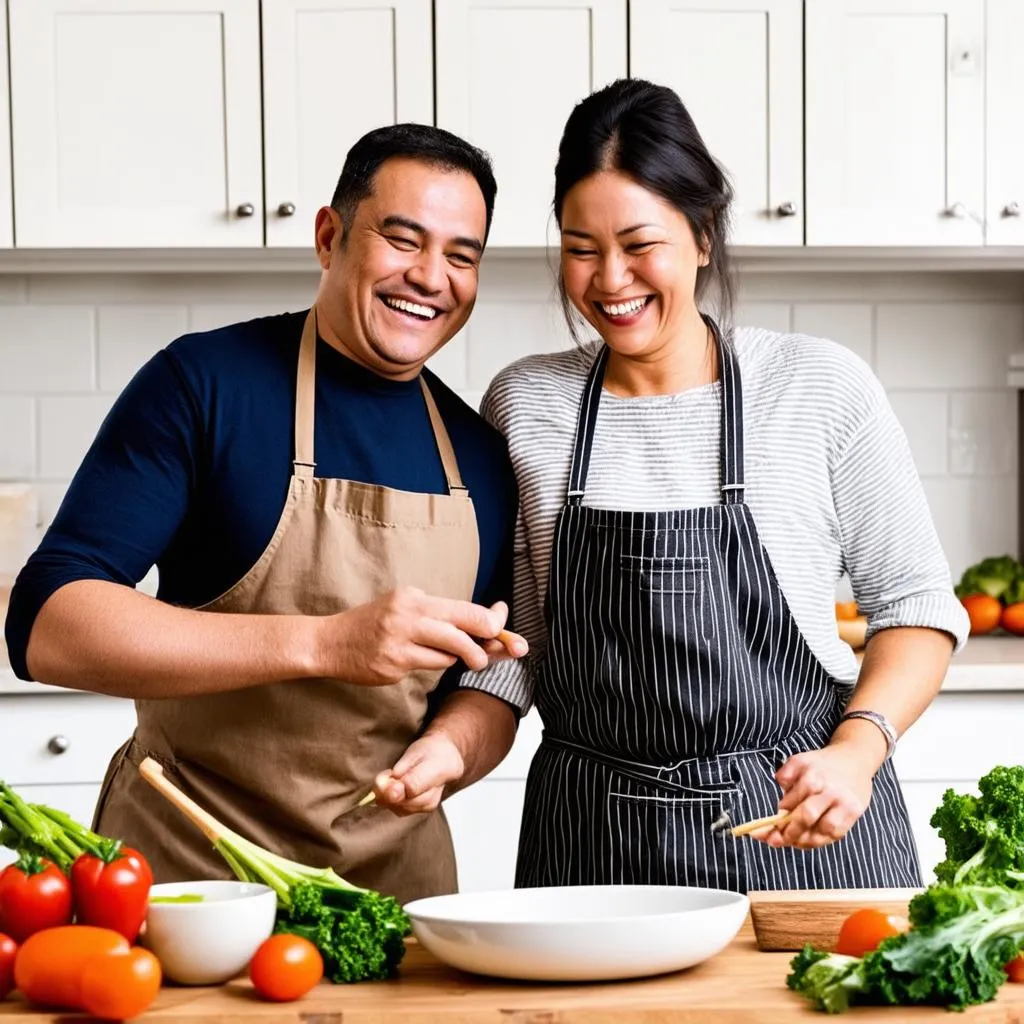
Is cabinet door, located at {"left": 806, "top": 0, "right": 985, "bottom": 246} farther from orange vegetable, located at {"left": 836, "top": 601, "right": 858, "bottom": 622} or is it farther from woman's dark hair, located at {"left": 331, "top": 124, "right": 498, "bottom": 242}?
woman's dark hair, located at {"left": 331, "top": 124, "right": 498, "bottom": 242}

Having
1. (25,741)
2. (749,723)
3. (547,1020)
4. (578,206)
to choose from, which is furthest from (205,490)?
(25,741)

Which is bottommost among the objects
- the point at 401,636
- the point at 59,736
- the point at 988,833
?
the point at 59,736

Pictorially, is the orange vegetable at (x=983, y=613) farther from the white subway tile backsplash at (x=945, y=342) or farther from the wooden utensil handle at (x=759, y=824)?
the wooden utensil handle at (x=759, y=824)

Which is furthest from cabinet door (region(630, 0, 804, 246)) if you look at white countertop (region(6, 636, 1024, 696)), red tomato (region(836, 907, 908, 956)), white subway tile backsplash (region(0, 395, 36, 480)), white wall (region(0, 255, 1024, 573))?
red tomato (region(836, 907, 908, 956))

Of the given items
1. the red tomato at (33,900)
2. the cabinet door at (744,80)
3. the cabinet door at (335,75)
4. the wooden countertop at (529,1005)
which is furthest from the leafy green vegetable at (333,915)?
the cabinet door at (744,80)

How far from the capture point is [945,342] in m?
3.08

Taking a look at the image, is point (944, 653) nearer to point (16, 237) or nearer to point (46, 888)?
point (46, 888)

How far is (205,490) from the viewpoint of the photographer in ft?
5.19

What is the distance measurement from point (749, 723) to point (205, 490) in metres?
0.65

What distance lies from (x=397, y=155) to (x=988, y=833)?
95 centimetres

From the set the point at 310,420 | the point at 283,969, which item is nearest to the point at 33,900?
the point at 283,969

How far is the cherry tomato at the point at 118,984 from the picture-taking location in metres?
0.99

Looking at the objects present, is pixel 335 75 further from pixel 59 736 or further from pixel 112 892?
pixel 112 892

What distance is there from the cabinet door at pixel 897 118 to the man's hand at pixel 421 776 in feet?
5.31
